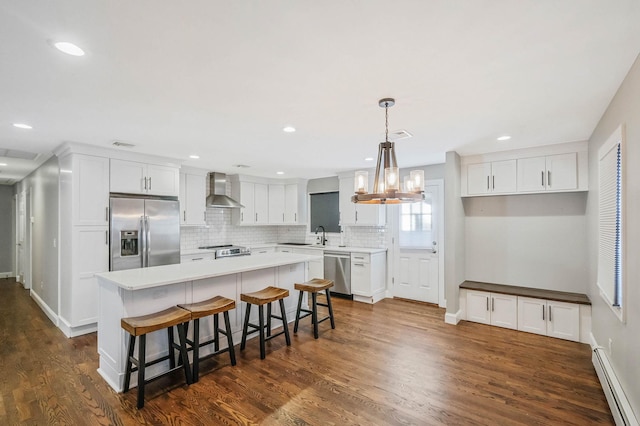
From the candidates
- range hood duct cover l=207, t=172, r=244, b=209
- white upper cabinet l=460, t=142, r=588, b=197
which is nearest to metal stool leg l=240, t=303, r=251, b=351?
range hood duct cover l=207, t=172, r=244, b=209

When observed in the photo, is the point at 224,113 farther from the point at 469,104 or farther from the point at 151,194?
the point at 151,194

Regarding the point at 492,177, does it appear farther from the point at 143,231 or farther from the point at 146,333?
the point at 143,231

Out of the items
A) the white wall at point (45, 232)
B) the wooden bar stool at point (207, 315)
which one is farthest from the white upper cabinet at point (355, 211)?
the white wall at point (45, 232)

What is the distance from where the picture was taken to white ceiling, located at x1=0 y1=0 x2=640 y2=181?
57.1 inches

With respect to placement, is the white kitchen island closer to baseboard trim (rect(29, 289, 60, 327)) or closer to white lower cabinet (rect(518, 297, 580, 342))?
baseboard trim (rect(29, 289, 60, 327))

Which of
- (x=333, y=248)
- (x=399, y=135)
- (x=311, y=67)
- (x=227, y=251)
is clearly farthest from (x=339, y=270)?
(x=311, y=67)

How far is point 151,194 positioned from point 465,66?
4.28 metres

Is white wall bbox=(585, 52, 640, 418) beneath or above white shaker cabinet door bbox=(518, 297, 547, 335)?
above

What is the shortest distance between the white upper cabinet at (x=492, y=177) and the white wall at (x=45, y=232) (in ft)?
18.9

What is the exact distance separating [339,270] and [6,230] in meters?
8.19

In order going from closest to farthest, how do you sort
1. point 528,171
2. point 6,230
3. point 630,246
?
point 630,246
point 528,171
point 6,230

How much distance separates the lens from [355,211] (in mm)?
5984

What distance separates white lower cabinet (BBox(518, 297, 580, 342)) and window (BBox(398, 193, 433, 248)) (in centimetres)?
168

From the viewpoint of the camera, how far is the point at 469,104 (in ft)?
8.46
